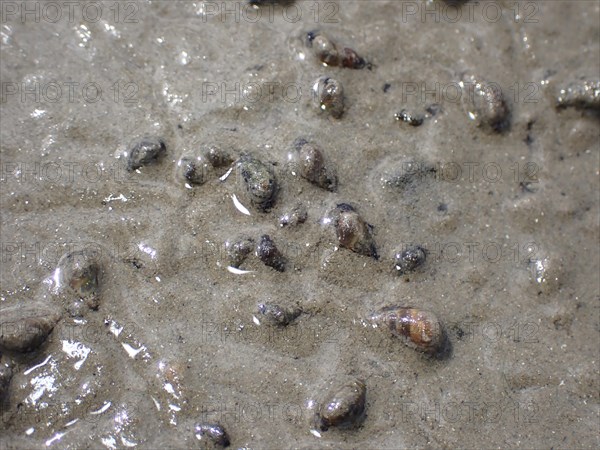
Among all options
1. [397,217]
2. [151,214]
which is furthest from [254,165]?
[397,217]

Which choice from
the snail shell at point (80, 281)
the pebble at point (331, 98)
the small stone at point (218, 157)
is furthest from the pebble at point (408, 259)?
the snail shell at point (80, 281)

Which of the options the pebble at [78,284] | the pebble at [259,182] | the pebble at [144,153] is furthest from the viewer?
the pebble at [144,153]

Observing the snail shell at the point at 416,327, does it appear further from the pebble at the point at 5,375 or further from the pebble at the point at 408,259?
the pebble at the point at 5,375

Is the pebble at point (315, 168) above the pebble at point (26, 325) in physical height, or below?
above

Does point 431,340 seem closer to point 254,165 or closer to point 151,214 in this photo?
point 254,165

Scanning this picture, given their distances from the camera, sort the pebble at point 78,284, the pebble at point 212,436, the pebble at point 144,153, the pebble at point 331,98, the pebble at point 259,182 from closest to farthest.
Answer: the pebble at point 212,436 → the pebble at point 78,284 → the pebble at point 259,182 → the pebble at point 144,153 → the pebble at point 331,98

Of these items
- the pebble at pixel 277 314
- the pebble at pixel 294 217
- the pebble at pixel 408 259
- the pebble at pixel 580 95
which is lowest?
the pebble at pixel 277 314
